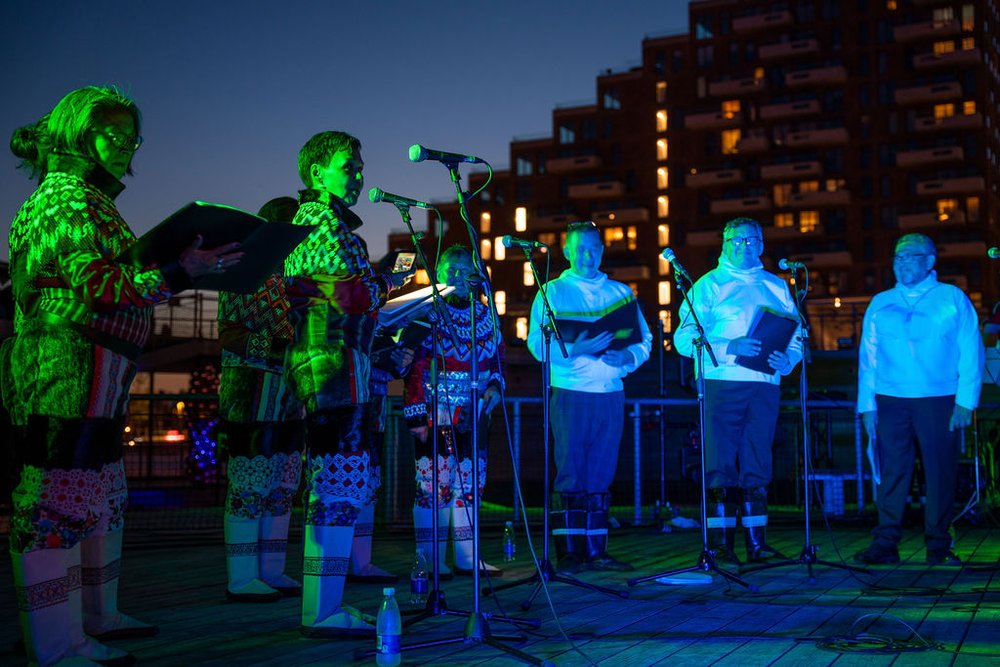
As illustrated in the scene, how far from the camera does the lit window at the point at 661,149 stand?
7006 centimetres

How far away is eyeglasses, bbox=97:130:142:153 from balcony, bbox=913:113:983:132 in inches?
2390

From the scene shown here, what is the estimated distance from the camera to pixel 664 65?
70.8 meters

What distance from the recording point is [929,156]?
189 feet

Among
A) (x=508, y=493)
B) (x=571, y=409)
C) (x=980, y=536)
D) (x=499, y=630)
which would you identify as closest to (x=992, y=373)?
(x=980, y=536)

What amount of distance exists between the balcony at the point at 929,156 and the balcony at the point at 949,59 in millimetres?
5225

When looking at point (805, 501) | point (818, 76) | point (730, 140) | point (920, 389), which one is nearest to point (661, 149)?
point (730, 140)

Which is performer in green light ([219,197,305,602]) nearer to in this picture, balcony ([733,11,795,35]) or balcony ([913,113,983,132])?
balcony ([913,113,983,132])

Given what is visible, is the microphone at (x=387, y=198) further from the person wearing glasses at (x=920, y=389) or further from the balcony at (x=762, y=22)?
the balcony at (x=762, y=22)

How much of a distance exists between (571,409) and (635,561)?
1.28 metres

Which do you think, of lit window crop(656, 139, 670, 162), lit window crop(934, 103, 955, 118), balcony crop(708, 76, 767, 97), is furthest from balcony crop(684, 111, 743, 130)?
lit window crop(934, 103, 955, 118)

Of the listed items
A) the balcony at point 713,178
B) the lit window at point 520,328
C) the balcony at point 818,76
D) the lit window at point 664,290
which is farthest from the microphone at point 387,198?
the lit window at point 664,290

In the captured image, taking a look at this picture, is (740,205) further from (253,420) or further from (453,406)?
(253,420)

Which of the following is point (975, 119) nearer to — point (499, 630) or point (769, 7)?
point (769, 7)

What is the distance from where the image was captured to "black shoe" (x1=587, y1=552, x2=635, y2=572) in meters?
5.81
